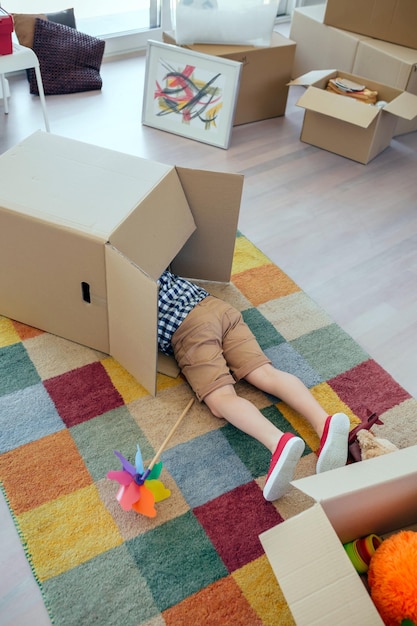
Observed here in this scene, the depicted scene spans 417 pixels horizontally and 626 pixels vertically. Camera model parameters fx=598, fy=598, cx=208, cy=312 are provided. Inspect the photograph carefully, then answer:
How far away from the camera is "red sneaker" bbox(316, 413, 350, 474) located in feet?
3.97

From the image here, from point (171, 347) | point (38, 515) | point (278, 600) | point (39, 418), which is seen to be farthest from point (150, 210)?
point (278, 600)

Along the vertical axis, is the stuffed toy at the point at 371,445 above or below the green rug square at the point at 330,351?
above

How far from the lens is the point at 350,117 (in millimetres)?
2199

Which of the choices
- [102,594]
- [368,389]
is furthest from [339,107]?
[102,594]

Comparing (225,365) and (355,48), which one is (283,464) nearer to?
(225,365)

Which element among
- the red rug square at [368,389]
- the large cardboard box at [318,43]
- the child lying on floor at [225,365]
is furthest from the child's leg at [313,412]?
the large cardboard box at [318,43]

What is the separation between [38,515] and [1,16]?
1.55 meters

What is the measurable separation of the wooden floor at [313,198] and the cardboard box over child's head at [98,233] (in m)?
0.11

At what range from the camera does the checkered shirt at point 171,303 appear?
1.40m

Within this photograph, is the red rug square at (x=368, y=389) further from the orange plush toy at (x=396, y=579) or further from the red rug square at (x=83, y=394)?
the red rug square at (x=83, y=394)

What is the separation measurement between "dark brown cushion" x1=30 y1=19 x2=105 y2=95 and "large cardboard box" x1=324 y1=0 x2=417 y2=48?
3.36ft

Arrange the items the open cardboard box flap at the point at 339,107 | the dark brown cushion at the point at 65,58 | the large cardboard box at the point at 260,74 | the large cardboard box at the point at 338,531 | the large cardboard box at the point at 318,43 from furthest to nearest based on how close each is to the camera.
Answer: the large cardboard box at the point at 318,43
the dark brown cushion at the point at 65,58
the large cardboard box at the point at 260,74
the open cardboard box flap at the point at 339,107
the large cardboard box at the point at 338,531

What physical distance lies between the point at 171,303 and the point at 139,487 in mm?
445

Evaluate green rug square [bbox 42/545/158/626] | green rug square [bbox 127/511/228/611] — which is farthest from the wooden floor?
green rug square [bbox 42/545/158/626]
